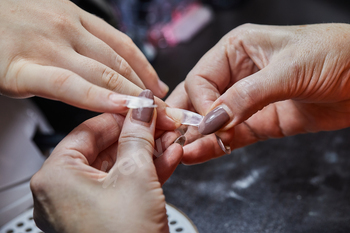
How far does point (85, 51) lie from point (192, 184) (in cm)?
35

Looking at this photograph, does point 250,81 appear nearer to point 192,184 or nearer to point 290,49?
point 290,49

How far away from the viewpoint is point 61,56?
0.48m

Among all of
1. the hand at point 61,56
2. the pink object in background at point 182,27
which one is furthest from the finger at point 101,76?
the pink object in background at point 182,27

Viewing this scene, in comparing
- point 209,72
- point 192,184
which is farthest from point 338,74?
point 192,184

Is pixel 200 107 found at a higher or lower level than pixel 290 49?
lower

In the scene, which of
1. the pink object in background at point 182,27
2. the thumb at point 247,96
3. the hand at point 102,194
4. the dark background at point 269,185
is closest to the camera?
the hand at point 102,194

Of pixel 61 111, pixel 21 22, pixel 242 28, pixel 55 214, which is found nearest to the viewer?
pixel 55 214

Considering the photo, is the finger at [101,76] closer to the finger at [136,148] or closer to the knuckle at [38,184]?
the finger at [136,148]

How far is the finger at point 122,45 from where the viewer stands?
0.57 metres

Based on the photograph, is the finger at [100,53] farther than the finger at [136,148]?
Yes

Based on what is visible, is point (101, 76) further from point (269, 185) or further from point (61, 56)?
point (269, 185)

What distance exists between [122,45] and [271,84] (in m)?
0.30

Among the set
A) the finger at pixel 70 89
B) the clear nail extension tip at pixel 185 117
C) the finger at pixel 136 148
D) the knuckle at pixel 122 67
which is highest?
the finger at pixel 70 89

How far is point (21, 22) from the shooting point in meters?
0.47
